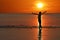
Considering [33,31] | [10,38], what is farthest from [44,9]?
[10,38]

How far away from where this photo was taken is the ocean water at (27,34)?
1.04 m

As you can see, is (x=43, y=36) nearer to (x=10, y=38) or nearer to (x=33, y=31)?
(x=33, y=31)

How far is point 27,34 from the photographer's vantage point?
3.41ft

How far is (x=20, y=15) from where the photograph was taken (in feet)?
3.41

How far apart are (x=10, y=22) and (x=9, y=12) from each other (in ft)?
0.21

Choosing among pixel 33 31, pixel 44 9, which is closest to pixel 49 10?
pixel 44 9

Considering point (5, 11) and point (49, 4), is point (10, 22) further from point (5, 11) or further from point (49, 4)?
point (49, 4)

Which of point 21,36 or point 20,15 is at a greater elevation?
point 20,15

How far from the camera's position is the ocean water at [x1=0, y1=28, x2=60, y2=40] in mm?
1035

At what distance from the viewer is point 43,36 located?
104cm

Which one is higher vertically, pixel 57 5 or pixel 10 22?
pixel 57 5

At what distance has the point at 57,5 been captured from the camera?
1.11 m

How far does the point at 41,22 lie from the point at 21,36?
15 cm

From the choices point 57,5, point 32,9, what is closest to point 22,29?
point 32,9
